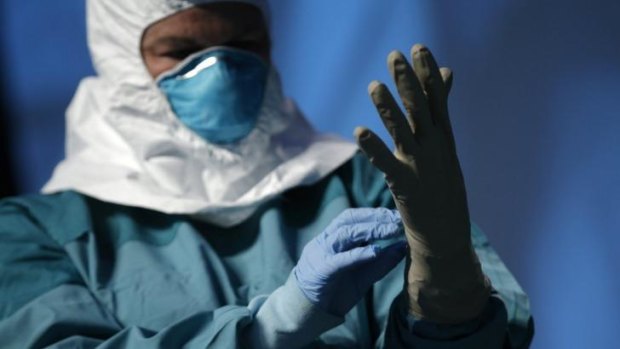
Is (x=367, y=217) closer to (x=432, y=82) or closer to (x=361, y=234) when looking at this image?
(x=361, y=234)

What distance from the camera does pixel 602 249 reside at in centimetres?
A: 119

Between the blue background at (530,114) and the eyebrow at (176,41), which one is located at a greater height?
the eyebrow at (176,41)

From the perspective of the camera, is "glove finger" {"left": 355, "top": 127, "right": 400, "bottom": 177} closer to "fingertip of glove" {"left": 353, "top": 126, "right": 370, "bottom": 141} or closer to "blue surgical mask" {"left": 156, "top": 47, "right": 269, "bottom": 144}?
"fingertip of glove" {"left": 353, "top": 126, "right": 370, "bottom": 141}

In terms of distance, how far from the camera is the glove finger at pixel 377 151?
729mm

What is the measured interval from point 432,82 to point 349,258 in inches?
7.5

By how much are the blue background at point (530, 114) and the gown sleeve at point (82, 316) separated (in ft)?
1.66

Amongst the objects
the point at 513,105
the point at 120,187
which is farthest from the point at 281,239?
the point at 513,105

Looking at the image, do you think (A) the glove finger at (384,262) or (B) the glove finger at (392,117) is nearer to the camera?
(B) the glove finger at (392,117)

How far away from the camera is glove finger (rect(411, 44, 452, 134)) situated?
0.73 m

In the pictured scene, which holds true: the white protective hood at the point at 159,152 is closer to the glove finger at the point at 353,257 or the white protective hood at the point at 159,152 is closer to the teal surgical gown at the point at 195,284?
the teal surgical gown at the point at 195,284

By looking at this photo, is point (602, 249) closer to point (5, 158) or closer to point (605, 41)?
point (605, 41)

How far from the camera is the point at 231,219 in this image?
1094 millimetres

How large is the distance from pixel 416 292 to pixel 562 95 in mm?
515

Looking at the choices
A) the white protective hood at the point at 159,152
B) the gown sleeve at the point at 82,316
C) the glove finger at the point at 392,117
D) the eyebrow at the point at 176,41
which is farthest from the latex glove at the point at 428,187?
the eyebrow at the point at 176,41
